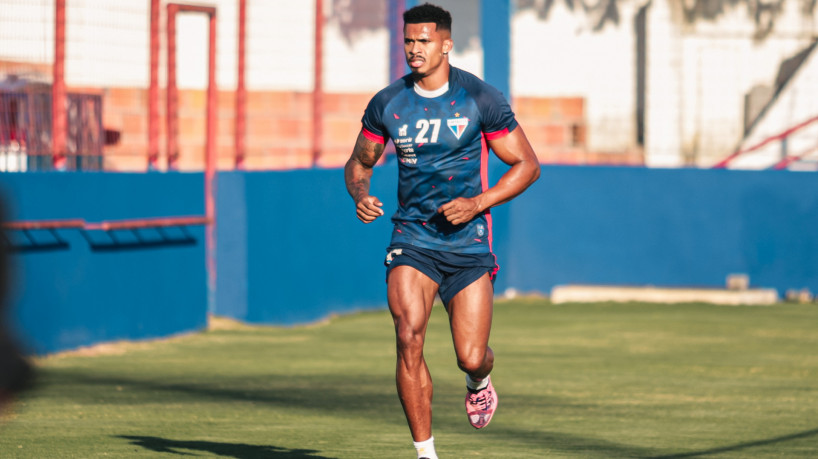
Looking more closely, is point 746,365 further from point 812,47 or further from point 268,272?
Result: point 812,47

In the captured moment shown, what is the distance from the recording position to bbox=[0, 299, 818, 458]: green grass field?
7852mm

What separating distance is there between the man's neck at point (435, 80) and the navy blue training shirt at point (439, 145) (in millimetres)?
44

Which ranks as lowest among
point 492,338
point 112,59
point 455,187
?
point 492,338

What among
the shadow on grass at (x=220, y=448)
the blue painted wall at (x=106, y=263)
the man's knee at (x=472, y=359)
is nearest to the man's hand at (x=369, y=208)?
the man's knee at (x=472, y=359)

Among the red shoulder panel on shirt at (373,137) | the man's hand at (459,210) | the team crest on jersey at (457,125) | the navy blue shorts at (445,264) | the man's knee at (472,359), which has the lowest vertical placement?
the man's knee at (472,359)

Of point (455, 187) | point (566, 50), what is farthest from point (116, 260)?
point (566, 50)

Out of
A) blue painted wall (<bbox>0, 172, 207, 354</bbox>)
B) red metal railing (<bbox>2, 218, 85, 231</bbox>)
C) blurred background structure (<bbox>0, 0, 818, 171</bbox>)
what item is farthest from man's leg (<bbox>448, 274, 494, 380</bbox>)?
blurred background structure (<bbox>0, 0, 818, 171</bbox>)

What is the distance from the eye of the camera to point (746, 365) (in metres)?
11.9

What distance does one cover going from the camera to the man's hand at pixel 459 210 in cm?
652

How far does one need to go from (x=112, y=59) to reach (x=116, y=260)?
1.90 metres

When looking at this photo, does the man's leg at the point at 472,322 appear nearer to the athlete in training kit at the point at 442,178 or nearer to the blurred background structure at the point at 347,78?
the athlete in training kit at the point at 442,178

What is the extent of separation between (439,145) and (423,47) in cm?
46

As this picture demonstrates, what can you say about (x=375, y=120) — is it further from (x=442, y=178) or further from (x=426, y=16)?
(x=426, y=16)

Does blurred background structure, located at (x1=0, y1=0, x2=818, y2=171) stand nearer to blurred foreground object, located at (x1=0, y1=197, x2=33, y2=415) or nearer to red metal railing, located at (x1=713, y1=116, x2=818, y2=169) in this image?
red metal railing, located at (x1=713, y1=116, x2=818, y2=169)
